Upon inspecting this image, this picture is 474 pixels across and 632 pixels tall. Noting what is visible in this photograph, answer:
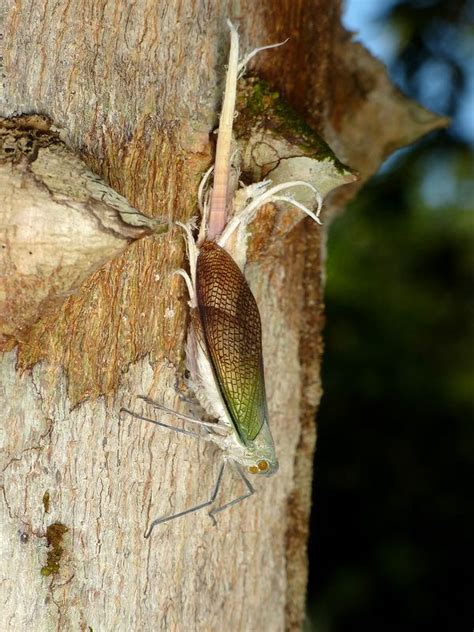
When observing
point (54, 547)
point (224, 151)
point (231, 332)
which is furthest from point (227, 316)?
point (54, 547)

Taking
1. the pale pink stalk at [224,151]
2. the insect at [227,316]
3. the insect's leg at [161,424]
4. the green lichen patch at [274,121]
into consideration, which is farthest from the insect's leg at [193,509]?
the green lichen patch at [274,121]

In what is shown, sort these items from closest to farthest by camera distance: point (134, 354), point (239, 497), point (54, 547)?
point (54, 547) < point (134, 354) < point (239, 497)

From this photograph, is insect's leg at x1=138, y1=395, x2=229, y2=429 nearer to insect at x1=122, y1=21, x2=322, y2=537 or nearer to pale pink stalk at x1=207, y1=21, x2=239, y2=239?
insect at x1=122, y1=21, x2=322, y2=537

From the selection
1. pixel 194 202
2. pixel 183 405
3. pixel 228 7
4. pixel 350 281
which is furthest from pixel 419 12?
pixel 183 405

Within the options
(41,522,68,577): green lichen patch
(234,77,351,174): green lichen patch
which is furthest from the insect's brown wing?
(41,522,68,577): green lichen patch

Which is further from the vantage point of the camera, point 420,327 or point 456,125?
point 420,327

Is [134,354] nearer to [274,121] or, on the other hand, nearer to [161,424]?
[161,424]

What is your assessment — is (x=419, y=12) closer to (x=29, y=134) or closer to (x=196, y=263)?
(x=196, y=263)
